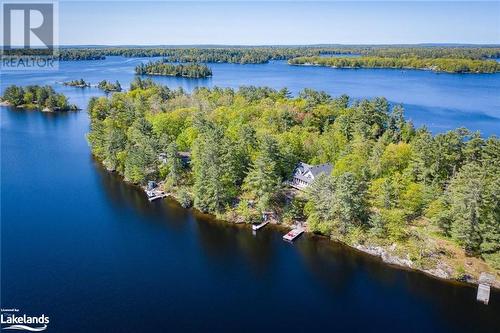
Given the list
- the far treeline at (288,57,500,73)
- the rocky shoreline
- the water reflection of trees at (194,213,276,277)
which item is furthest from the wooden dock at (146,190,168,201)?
the far treeline at (288,57,500,73)

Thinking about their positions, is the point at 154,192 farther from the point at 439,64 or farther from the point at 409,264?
the point at 439,64

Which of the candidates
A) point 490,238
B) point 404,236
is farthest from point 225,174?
point 490,238

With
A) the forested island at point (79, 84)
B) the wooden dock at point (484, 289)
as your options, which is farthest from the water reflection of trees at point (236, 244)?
the forested island at point (79, 84)

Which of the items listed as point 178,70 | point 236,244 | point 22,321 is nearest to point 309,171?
point 236,244

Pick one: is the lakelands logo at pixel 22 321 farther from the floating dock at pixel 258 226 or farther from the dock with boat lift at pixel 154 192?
the dock with boat lift at pixel 154 192

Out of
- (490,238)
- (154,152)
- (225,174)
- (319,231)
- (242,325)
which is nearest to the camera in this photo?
(242,325)

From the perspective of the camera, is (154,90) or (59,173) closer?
(59,173)

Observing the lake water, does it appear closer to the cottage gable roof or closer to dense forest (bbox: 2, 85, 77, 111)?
the cottage gable roof

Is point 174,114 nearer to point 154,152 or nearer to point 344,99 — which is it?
point 154,152
